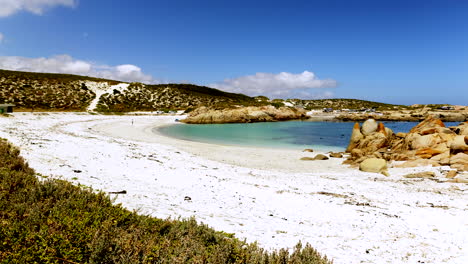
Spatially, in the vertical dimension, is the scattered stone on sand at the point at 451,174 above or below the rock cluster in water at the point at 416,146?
below

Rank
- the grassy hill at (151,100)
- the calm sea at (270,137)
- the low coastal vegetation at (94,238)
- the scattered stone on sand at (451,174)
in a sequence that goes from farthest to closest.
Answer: the grassy hill at (151,100) → the calm sea at (270,137) → the scattered stone on sand at (451,174) → the low coastal vegetation at (94,238)

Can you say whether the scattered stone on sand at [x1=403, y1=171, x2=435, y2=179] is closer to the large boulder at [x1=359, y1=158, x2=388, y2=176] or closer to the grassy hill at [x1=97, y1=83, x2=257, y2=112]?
the large boulder at [x1=359, y1=158, x2=388, y2=176]

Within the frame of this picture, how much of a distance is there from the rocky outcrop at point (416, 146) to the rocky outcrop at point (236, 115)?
50363mm

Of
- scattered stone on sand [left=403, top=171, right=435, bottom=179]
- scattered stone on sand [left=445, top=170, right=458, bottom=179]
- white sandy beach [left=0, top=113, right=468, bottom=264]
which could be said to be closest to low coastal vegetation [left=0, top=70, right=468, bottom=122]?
scattered stone on sand [left=403, top=171, right=435, bottom=179]

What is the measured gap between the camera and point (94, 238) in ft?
12.7

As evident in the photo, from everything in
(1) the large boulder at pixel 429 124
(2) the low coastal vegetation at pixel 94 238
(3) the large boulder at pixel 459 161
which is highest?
(1) the large boulder at pixel 429 124

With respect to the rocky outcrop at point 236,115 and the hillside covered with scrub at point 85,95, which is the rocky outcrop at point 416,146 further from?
the hillside covered with scrub at point 85,95

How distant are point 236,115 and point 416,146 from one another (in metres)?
→ 58.2

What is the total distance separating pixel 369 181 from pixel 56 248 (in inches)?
643

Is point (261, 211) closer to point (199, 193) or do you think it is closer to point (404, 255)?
point (199, 193)

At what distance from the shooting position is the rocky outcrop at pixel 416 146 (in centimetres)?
2011

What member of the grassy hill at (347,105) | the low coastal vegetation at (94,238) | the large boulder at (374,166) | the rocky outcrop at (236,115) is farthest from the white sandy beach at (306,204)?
the grassy hill at (347,105)

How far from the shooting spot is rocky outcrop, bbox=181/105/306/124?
75144 mm

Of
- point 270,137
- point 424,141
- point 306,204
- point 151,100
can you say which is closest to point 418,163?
point 424,141
